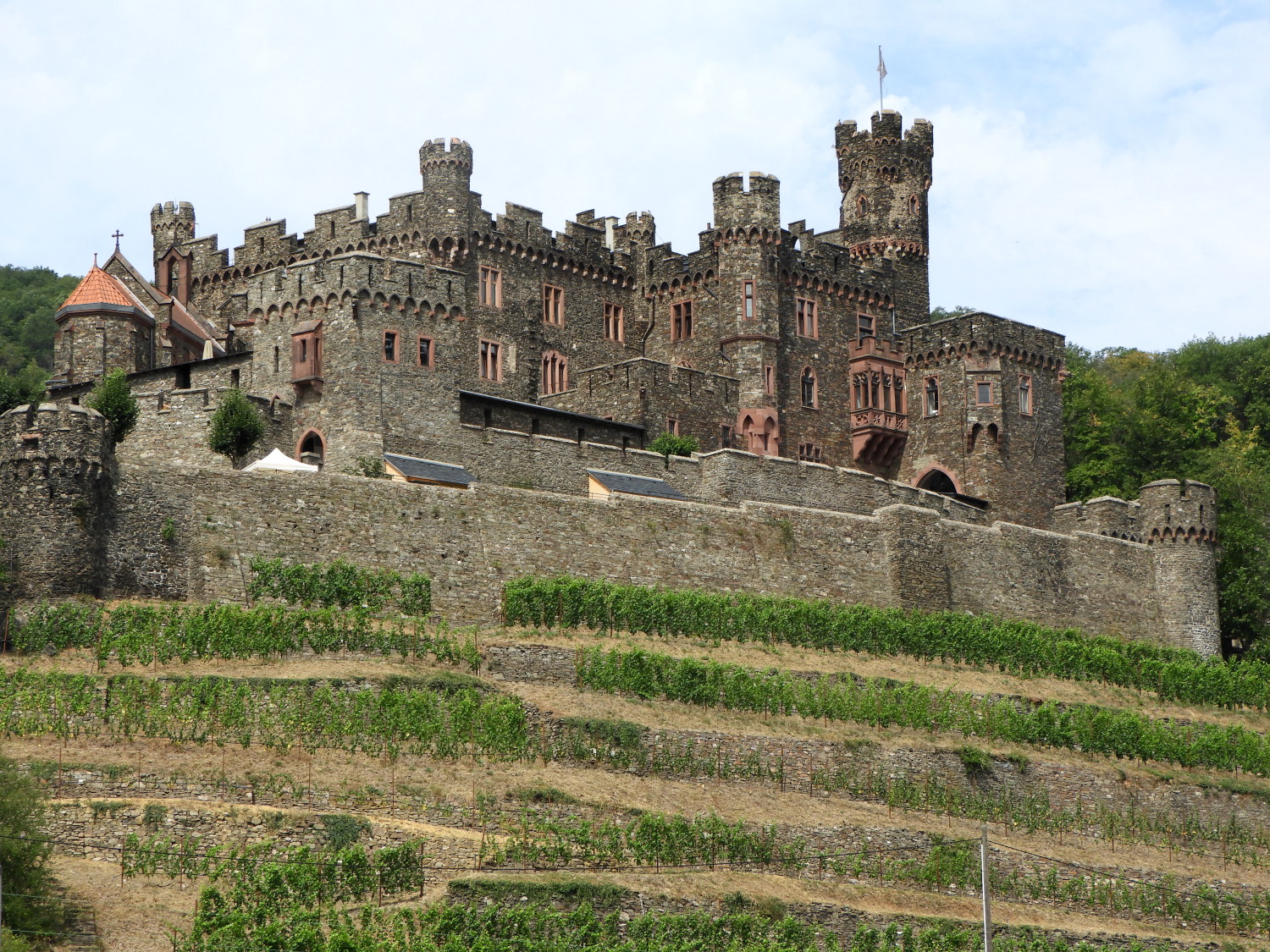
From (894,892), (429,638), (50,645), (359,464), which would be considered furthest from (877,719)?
(50,645)

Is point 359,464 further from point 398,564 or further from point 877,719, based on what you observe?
point 877,719

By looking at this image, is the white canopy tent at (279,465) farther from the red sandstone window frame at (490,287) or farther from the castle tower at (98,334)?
the red sandstone window frame at (490,287)

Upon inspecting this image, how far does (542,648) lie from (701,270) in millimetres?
26232

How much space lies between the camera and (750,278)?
2655 inches

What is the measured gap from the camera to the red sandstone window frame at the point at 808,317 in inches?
2726

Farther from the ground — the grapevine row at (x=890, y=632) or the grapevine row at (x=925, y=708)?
the grapevine row at (x=890, y=632)

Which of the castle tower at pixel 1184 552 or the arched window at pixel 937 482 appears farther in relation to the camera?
the arched window at pixel 937 482

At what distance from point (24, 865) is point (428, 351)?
79.9 ft

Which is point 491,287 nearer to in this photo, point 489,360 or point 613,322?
point 489,360

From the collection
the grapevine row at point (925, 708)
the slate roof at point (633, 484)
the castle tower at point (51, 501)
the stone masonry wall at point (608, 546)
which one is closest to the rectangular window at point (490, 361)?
the slate roof at point (633, 484)

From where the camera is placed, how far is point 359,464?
52.2 meters

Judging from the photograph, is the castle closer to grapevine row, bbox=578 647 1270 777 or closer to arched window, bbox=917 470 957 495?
arched window, bbox=917 470 957 495

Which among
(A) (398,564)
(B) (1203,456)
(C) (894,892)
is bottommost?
(C) (894,892)

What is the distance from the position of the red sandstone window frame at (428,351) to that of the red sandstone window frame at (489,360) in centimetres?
948
